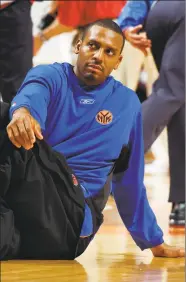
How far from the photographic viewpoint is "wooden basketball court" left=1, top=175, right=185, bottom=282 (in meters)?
2.00

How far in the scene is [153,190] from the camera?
4.59 metres

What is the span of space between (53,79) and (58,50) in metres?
4.77

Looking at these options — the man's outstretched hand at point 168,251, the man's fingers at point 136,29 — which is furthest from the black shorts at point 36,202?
the man's fingers at point 136,29

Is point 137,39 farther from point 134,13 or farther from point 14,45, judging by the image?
point 14,45

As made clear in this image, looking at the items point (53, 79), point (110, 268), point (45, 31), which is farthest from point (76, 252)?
point (45, 31)

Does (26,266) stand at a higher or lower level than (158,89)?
higher

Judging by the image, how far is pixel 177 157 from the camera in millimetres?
3459

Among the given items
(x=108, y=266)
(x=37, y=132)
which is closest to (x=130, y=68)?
(x=108, y=266)

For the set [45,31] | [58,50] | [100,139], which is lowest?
[58,50]

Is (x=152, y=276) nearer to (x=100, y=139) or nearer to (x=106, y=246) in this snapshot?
(x=100, y=139)

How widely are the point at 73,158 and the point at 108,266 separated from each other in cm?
30

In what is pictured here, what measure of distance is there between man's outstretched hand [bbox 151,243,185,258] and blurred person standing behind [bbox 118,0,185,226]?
80cm

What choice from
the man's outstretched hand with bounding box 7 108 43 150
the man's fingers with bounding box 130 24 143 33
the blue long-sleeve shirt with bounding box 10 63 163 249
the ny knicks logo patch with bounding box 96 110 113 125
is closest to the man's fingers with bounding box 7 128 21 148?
the man's outstretched hand with bounding box 7 108 43 150

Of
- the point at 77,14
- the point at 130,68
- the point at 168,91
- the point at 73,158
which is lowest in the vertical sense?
the point at 130,68
